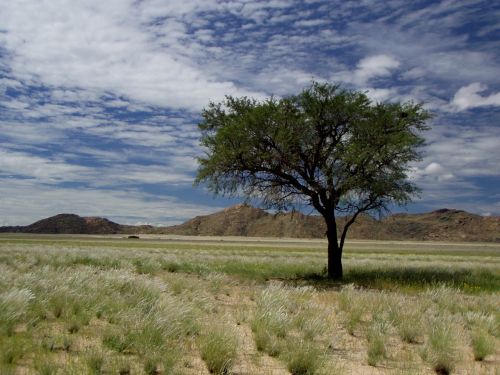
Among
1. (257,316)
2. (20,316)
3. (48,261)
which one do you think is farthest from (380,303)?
(48,261)

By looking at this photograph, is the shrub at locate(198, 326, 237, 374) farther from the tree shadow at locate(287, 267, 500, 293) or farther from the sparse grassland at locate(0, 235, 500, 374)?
the tree shadow at locate(287, 267, 500, 293)

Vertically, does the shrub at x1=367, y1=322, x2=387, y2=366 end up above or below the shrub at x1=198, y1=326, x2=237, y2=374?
below

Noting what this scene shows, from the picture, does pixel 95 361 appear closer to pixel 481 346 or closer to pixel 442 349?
pixel 442 349

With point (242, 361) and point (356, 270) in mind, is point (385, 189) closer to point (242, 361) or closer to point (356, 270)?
point (356, 270)

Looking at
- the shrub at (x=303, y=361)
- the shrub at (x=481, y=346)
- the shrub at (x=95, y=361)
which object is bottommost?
the shrub at (x=481, y=346)

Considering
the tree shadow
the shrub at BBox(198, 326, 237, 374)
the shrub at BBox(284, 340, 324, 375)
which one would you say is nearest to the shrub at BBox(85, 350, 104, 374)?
the shrub at BBox(198, 326, 237, 374)

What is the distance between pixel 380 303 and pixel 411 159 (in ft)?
44.7

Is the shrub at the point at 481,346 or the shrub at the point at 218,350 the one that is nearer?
the shrub at the point at 218,350

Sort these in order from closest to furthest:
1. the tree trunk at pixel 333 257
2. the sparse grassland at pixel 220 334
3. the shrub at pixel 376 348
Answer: the sparse grassland at pixel 220 334, the shrub at pixel 376 348, the tree trunk at pixel 333 257

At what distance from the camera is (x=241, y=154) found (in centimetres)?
2517

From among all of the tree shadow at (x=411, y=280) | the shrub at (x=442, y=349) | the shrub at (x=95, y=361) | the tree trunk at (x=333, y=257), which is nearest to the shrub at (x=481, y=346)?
the shrub at (x=442, y=349)

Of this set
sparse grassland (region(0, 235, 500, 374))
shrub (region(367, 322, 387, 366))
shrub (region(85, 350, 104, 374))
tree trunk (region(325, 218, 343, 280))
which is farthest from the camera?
tree trunk (region(325, 218, 343, 280))

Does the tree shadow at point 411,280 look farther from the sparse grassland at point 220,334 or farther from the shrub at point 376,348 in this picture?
the shrub at point 376,348

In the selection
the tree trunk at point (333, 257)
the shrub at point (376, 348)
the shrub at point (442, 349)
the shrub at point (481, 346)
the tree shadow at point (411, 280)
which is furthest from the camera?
the tree trunk at point (333, 257)
